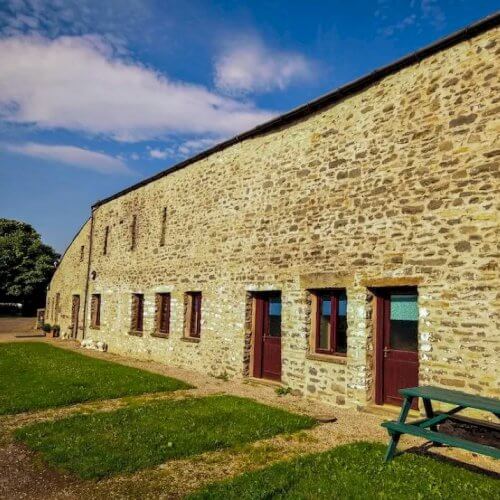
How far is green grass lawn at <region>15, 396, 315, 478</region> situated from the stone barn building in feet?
6.49

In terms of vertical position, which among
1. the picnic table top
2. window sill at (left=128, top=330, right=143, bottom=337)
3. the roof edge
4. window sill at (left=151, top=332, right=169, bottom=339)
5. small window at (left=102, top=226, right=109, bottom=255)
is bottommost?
window sill at (left=128, top=330, right=143, bottom=337)

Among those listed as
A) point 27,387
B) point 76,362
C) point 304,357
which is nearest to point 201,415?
point 304,357

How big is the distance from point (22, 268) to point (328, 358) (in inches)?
1407

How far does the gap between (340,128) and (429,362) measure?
4.79 metres

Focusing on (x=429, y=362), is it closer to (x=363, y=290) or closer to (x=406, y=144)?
(x=363, y=290)

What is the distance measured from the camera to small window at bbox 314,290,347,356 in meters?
8.33

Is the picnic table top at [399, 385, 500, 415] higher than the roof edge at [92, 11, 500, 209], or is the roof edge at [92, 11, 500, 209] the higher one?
the roof edge at [92, 11, 500, 209]

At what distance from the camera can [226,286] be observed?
10898mm

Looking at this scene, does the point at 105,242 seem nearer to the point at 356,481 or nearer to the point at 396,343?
the point at 396,343

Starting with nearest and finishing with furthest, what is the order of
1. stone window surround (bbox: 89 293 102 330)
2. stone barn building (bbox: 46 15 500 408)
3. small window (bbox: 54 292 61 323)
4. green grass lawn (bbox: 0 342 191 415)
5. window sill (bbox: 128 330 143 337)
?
stone barn building (bbox: 46 15 500 408) → green grass lawn (bbox: 0 342 191 415) → window sill (bbox: 128 330 143 337) → stone window surround (bbox: 89 293 102 330) → small window (bbox: 54 292 61 323)

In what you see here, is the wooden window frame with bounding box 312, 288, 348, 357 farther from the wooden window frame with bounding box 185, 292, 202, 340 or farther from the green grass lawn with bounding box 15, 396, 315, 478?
the wooden window frame with bounding box 185, 292, 202, 340

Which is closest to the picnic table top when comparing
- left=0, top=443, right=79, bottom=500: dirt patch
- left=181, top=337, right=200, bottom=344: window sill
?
left=0, top=443, right=79, bottom=500: dirt patch

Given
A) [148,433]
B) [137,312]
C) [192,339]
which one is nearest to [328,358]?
[148,433]

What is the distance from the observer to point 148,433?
19.1ft
